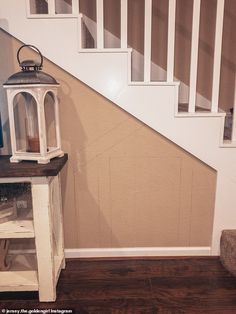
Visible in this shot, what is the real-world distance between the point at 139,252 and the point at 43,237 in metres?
0.71

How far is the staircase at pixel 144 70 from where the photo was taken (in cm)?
145

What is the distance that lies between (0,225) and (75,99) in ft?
2.54

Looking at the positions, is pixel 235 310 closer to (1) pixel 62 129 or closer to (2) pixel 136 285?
(2) pixel 136 285

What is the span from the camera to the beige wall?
1.59 meters

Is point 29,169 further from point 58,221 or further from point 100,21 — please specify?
point 100,21

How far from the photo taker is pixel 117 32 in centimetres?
199

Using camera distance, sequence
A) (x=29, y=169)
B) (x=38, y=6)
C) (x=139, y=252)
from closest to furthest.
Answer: (x=29, y=169), (x=38, y=6), (x=139, y=252)

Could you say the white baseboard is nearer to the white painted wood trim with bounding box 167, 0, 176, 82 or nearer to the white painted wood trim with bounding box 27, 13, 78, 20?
the white painted wood trim with bounding box 167, 0, 176, 82

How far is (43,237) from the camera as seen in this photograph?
1324 millimetres

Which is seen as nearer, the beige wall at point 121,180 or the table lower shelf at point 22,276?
the table lower shelf at point 22,276

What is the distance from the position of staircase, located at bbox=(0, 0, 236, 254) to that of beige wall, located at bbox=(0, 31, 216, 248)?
65mm

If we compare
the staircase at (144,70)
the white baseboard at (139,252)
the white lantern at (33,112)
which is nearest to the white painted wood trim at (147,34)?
the staircase at (144,70)

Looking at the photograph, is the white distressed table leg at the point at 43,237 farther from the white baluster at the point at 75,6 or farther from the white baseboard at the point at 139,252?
the white baluster at the point at 75,6

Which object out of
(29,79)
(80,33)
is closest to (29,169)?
(29,79)
